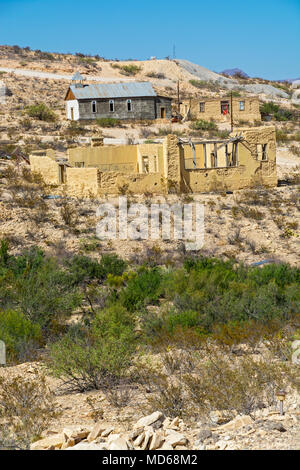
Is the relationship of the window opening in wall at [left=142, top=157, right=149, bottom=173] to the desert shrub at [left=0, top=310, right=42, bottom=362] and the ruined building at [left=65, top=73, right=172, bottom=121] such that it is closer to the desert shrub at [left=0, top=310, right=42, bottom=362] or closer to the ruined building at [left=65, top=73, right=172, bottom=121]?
the desert shrub at [left=0, top=310, right=42, bottom=362]

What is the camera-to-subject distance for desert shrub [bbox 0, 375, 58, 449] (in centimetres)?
695

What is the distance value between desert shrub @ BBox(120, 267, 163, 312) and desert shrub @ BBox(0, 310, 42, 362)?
282 centimetres

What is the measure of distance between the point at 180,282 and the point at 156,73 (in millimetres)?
51345

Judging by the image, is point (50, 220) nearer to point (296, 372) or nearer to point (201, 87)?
point (296, 372)

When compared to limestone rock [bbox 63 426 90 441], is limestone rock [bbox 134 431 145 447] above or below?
above

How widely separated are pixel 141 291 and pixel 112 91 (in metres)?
29.5

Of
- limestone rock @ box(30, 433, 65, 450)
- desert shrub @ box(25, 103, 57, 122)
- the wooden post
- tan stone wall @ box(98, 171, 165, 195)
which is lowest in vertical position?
the wooden post

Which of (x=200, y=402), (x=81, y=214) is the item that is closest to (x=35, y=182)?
(x=81, y=214)

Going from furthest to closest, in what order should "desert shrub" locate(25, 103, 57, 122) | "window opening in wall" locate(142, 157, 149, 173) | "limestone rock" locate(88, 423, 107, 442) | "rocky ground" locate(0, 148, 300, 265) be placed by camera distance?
"desert shrub" locate(25, 103, 57, 122)
"window opening in wall" locate(142, 157, 149, 173)
"rocky ground" locate(0, 148, 300, 265)
"limestone rock" locate(88, 423, 107, 442)

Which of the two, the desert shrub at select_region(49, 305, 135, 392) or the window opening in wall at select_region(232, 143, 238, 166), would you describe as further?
the window opening in wall at select_region(232, 143, 238, 166)

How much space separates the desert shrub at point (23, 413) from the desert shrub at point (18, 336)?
1882 millimetres

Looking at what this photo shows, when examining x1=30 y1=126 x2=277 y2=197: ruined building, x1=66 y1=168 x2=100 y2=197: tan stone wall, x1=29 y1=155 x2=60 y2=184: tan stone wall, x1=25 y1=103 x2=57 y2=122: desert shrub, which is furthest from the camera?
x1=25 y1=103 x2=57 y2=122: desert shrub

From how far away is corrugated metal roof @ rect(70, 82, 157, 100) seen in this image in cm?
4131

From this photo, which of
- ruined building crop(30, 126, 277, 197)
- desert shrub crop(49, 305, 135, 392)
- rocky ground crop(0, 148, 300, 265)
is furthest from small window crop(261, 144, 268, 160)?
desert shrub crop(49, 305, 135, 392)
